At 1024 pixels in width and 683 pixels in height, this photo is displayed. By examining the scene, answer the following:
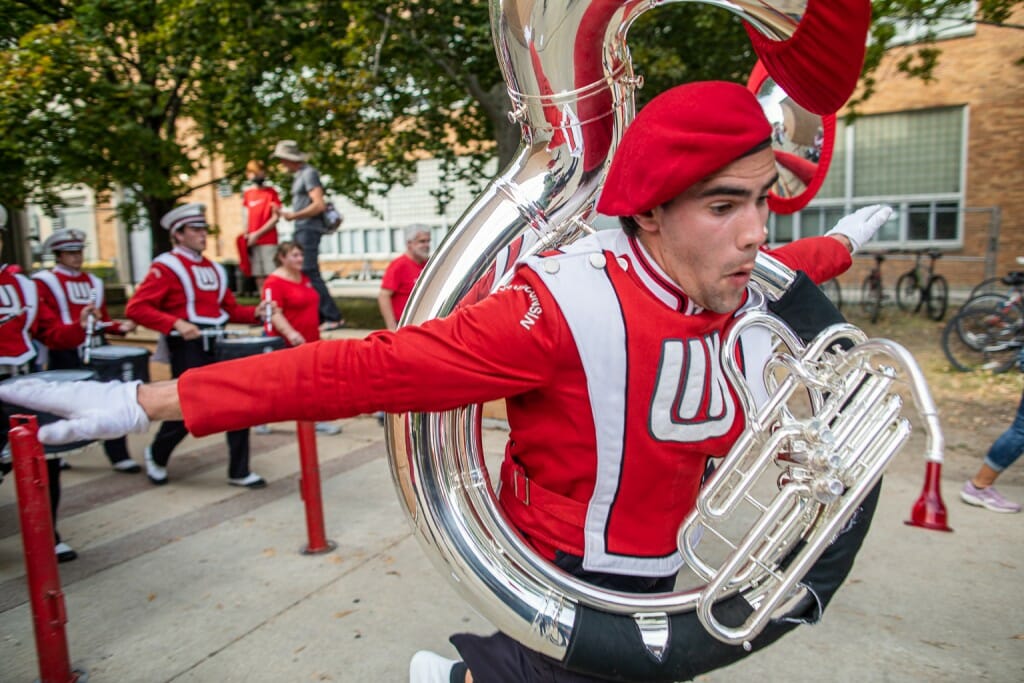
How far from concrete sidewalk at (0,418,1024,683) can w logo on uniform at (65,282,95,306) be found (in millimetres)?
1424

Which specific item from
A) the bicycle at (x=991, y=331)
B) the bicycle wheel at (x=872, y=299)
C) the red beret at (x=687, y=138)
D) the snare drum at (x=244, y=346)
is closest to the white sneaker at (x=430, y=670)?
the red beret at (x=687, y=138)

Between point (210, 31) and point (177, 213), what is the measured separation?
3407 millimetres

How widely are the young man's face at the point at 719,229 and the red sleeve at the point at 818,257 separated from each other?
0.61 metres

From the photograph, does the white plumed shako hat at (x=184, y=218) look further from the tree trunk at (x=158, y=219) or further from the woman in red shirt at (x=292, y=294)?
the tree trunk at (x=158, y=219)

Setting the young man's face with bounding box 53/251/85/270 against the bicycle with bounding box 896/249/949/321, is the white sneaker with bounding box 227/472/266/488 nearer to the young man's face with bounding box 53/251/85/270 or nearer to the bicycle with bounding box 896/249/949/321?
the young man's face with bounding box 53/251/85/270

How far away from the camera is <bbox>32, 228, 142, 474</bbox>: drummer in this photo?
516 centimetres

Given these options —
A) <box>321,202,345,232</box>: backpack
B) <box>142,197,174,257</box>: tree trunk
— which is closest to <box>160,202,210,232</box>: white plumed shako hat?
<box>321,202,345,232</box>: backpack

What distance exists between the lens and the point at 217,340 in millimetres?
4879

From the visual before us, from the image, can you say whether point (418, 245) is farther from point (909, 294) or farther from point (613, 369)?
point (909, 294)

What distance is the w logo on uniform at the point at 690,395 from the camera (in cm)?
146

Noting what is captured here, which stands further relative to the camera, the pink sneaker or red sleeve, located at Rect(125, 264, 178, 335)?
red sleeve, located at Rect(125, 264, 178, 335)

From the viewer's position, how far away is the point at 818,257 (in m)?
2.08

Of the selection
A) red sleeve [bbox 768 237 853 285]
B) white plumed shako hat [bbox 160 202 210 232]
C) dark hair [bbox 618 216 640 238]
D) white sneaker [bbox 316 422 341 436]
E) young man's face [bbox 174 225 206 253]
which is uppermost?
white plumed shako hat [bbox 160 202 210 232]

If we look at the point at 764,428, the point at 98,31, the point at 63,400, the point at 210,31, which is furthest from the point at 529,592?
the point at 210,31
